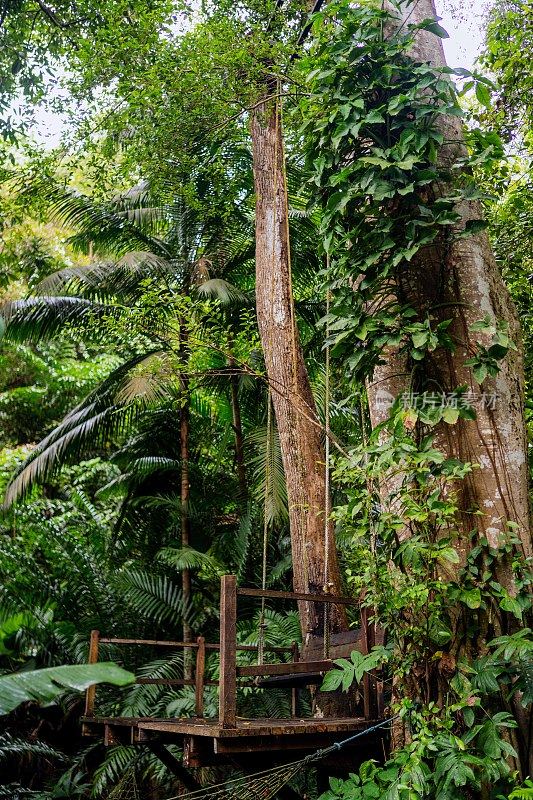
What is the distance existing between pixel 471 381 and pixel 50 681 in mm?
2494

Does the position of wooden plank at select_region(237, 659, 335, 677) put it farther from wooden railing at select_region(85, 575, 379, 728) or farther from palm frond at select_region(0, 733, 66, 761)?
palm frond at select_region(0, 733, 66, 761)

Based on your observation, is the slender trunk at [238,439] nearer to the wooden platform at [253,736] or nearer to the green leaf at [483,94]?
the wooden platform at [253,736]

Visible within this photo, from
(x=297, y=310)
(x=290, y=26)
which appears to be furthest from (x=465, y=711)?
(x=297, y=310)

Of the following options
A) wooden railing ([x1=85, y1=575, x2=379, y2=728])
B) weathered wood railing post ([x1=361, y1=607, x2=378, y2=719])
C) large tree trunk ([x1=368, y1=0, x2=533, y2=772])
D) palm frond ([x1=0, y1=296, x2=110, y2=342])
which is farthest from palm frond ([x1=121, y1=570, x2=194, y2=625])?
large tree trunk ([x1=368, y1=0, x2=533, y2=772])

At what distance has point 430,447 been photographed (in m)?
3.58

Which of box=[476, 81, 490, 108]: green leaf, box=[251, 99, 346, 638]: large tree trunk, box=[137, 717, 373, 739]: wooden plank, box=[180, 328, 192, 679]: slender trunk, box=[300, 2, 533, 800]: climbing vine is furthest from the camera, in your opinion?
box=[180, 328, 192, 679]: slender trunk

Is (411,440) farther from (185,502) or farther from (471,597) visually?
(185,502)

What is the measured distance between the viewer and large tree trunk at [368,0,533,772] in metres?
3.53

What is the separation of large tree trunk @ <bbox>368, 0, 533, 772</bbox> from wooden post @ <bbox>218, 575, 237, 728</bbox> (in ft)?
2.83

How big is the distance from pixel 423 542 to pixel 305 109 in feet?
7.55

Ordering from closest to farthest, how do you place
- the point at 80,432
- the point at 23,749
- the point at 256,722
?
the point at 256,722 < the point at 23,749 < the point at 80,432

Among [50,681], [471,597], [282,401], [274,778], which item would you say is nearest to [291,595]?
[274,778]

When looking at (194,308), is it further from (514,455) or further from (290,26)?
(514,455)

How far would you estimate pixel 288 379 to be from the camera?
5996 mm
